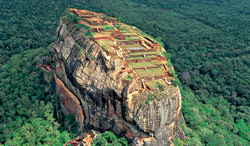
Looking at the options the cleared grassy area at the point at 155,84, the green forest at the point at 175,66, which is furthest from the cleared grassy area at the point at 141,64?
the green forest at the point at 175,66

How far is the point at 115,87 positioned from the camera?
23609mm

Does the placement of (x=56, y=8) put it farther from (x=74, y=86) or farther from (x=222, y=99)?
(x=222, y=99)

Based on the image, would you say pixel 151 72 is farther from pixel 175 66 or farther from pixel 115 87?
pixel 175 66

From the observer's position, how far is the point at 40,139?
2748 cm

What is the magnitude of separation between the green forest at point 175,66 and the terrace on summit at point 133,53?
26.1 ft

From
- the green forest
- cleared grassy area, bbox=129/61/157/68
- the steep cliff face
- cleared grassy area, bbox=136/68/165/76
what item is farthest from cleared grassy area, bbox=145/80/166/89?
the green forest

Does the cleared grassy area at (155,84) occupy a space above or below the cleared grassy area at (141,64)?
below

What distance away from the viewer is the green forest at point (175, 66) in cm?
3177

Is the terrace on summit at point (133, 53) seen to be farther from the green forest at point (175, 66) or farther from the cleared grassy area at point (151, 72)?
the green forest at point (175, 66)

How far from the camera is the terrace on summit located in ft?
83.5

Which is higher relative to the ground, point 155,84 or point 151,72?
point 151,72

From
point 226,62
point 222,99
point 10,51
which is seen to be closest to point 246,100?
point 222,99

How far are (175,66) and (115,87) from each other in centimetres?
3713

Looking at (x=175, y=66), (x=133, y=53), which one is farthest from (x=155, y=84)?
(x=175, y=66)
